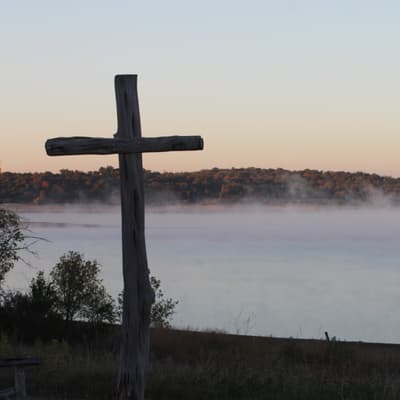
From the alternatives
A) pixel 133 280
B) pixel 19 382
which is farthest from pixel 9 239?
pixel 133 280

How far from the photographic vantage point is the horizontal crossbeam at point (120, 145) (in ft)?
36.9

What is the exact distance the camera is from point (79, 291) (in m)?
26.4

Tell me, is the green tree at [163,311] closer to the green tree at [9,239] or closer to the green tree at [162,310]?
the green tree at [162,310]

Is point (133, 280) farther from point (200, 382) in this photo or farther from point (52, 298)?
point (52, 298)

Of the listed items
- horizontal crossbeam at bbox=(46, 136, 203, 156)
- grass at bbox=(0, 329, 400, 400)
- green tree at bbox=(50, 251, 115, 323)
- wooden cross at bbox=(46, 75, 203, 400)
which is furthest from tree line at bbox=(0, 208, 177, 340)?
wooden cross at bbox=(46, 75, 203, 400)

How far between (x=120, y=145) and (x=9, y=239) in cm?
1334

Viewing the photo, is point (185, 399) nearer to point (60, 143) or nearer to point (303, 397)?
point (303, 397)

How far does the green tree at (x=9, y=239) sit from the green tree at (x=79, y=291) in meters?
1.95

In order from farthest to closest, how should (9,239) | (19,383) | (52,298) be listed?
(52,298)
(9,239)
(19,383)

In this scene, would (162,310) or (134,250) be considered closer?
(134,250)

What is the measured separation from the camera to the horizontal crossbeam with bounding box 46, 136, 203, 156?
36.9 feet

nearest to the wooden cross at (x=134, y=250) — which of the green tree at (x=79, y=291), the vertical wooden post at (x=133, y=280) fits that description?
the vertical wooden post at (x=133, y=280)

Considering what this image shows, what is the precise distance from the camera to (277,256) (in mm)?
147000

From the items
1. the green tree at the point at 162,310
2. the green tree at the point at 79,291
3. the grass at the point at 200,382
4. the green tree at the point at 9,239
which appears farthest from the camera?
the green tree at the point at 162,310
